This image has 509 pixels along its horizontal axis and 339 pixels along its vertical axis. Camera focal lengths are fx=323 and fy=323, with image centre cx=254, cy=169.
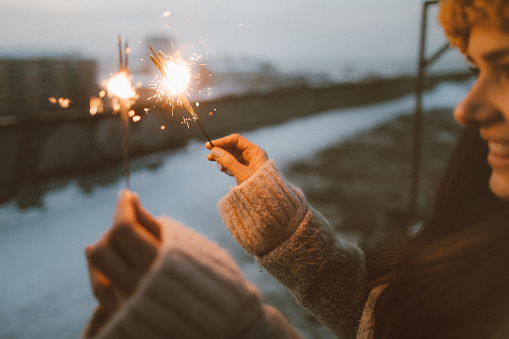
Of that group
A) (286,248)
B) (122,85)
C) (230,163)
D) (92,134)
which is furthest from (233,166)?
(92,134)

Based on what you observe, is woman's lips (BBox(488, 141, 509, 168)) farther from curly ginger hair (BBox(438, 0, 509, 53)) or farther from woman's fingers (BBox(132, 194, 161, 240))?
woman's fingers (BBox(132, 194, 161, 240))

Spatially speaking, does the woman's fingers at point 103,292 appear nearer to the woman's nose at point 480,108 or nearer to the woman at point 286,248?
the woman at point 286,248

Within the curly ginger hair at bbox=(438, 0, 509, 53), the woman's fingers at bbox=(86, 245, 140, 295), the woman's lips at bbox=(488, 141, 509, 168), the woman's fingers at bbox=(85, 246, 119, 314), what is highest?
the curly ginger hair at bbox=(438, 0, 509, 53)

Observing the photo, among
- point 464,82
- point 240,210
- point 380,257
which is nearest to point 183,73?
point 240,210

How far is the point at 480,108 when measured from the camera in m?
0.90

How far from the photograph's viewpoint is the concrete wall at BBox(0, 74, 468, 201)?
4867 mm

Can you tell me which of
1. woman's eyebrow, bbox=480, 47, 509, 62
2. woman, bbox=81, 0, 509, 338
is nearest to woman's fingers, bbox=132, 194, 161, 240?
woman, bbox=81, 0, 509, 338

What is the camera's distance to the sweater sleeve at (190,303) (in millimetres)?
678

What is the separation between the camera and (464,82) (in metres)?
25.6

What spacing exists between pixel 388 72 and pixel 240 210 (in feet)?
82.2

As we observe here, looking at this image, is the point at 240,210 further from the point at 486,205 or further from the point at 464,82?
the point at 464,82

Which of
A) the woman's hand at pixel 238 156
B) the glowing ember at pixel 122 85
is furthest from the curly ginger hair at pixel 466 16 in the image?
the glowing ember at pixel 122 85

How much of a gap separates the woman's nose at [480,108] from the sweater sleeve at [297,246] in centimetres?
70

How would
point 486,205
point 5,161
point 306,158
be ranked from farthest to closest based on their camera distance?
1. point 306,158
2. point 5,161
3. point 486,205
